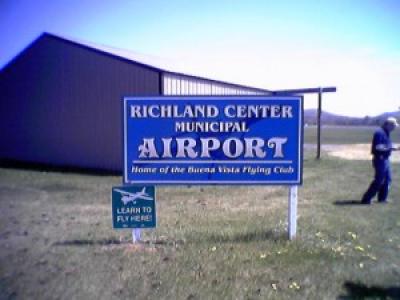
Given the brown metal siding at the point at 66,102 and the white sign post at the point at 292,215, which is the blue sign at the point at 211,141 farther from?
the brown metal siding at the point at 66,102

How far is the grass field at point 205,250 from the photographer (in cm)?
460

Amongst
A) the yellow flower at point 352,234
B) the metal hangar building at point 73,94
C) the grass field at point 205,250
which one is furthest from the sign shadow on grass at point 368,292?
the metal hangar building at point 73,94

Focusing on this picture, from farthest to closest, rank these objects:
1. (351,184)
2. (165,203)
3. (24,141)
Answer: (24,141)
(351,184)
(165,203)

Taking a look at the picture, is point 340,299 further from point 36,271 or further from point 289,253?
point 36,271

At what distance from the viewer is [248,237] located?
641 cm

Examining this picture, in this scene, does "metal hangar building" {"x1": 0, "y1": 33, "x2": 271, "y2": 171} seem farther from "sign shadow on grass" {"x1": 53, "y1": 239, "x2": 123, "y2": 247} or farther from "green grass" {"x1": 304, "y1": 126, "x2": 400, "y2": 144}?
"green grass" {"x1": 304, "y1": 126, "x2": 400, "y2": 144}

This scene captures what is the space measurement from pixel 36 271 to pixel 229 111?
3.32 metres

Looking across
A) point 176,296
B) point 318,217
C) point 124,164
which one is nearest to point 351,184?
point 318,217

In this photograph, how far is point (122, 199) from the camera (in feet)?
19.7

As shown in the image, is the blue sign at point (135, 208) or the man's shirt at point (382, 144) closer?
the blue sign at point (135, 208)

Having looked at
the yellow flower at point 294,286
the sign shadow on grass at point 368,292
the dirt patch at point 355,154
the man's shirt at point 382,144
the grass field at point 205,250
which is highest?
the man's shirt at point 382,144

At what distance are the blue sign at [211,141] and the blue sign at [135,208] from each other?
30cm

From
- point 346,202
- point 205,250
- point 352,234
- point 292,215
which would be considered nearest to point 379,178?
point 346,202

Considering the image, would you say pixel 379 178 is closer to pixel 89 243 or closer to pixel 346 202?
pixel 346 202
